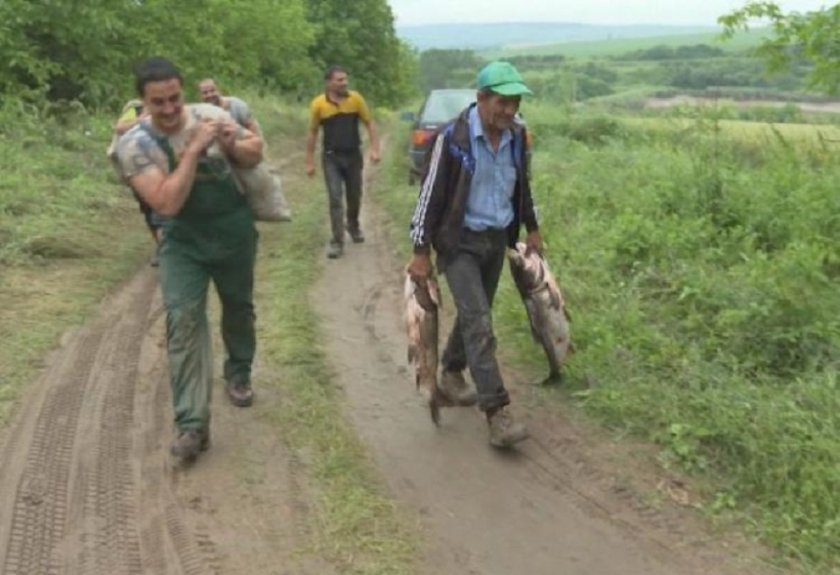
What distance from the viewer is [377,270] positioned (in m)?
9.07

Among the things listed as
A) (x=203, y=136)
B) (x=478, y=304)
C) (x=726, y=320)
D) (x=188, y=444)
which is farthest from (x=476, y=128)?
(x=188, y=444)

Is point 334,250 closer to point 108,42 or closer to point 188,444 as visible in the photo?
point 188,444

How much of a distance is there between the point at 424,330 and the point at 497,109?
4.03ft

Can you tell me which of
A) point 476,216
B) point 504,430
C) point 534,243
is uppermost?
point 476,216

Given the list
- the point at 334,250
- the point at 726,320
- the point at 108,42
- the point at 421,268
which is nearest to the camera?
the point at 421,268

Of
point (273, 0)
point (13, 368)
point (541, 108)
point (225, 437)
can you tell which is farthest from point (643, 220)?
point (273, 0)

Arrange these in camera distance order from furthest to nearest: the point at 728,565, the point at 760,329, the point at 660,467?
the point at 760,329, the point at 660,467, the point at 728,565

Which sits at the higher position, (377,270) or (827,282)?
(827,282)

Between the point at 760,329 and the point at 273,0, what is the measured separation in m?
27.2

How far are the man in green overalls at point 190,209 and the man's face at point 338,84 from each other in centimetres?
505

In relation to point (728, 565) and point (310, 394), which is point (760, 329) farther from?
point (310, 394)

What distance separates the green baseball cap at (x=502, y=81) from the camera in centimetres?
464

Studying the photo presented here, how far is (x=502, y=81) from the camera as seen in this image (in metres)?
4.66

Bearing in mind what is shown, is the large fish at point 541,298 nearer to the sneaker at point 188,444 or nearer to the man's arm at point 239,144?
the man's arm at point 239,144
